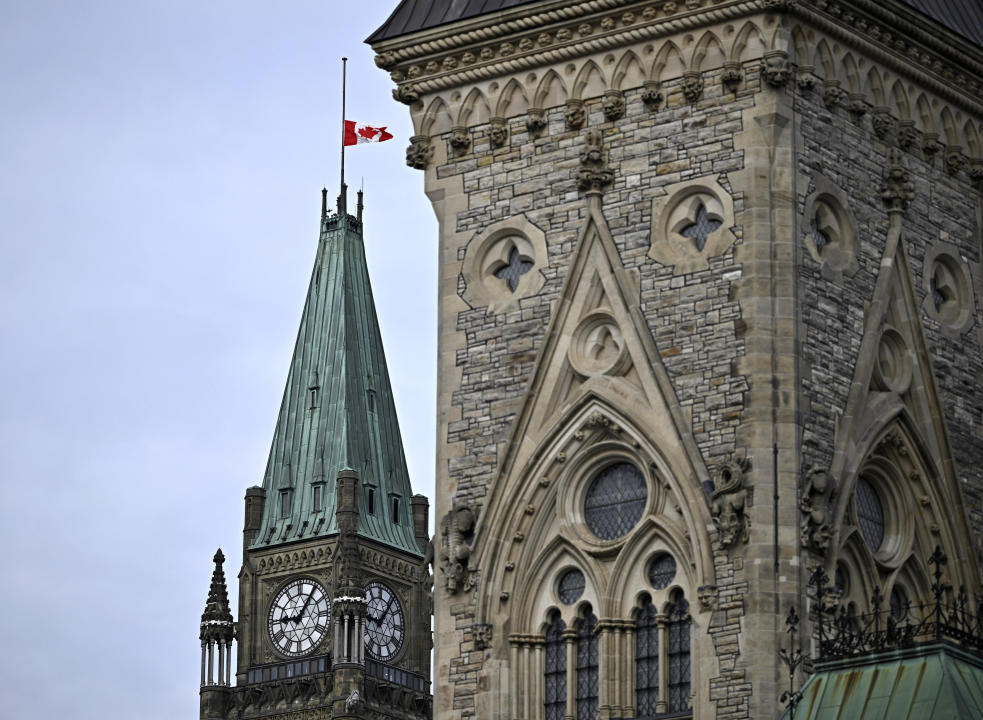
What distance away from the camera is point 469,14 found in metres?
46.1

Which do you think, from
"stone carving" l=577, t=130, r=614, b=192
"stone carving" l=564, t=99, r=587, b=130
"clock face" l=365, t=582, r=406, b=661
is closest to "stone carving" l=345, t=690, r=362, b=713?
"clock face" l=365, t=582, r=406, b=661

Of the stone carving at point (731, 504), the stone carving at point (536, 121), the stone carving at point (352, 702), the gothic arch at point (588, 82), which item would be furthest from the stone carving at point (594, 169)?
the stone carving at point (352, 702)

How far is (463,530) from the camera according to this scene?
147 ft

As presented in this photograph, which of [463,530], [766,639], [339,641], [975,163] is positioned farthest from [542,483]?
[339,641]

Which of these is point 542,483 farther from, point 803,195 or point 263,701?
point 263,701

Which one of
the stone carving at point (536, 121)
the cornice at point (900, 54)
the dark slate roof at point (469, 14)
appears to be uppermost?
the dark slate roof at point (469, 14)

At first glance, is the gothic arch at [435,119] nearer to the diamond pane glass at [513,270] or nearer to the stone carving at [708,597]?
the diamond pane glass at [513,270]

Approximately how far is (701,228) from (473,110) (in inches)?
165

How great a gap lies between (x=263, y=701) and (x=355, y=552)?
6.32 metres

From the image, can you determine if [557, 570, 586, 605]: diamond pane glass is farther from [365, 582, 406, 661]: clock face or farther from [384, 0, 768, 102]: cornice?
[365, 582, 406, 661]: clock face

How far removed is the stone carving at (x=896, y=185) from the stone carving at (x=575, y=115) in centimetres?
401

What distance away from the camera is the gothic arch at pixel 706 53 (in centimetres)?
4412

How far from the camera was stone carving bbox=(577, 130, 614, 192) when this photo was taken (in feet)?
146

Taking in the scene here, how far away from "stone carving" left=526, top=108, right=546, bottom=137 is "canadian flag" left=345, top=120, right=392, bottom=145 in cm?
2216
